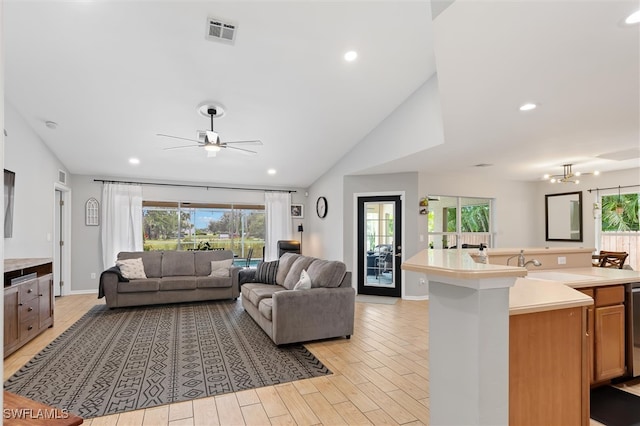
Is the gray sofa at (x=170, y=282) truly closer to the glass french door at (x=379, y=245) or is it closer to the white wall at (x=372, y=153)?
the white wall at (x=372, y=153)

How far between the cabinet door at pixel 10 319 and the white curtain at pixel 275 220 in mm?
A: 4657

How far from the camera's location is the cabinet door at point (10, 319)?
3176 millimetres

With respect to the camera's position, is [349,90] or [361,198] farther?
[361,198]

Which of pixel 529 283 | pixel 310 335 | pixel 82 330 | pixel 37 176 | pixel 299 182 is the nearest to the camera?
pixel 529 283

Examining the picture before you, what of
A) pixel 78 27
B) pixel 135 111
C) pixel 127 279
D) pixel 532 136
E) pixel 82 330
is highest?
pixel 78 27

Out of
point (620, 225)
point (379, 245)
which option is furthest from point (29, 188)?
point (620, 225)

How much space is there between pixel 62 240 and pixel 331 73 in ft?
19.0

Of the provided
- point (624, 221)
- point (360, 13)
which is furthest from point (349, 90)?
point (624, 221)

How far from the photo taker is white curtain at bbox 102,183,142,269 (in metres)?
6.40

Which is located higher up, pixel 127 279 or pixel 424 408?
pixel 127 279

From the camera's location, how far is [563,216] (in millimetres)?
6855

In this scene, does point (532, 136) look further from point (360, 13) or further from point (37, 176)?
point (37, 176)

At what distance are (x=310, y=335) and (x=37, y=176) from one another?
450cm

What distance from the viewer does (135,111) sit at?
432cm
